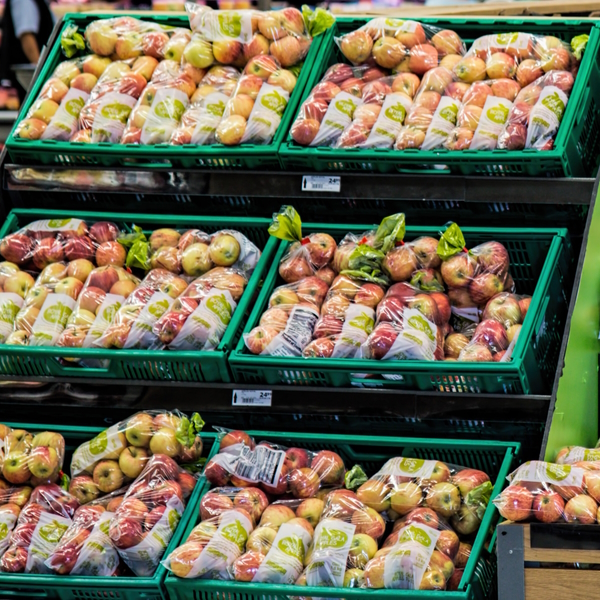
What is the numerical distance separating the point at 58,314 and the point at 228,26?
118 cm

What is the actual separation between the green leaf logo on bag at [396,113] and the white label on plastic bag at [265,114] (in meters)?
0.37

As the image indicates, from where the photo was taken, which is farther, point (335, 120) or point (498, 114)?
point (335, 120)

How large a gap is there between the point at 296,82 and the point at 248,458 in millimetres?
1412

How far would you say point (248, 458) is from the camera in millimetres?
3098

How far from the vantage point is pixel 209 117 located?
3734 mm

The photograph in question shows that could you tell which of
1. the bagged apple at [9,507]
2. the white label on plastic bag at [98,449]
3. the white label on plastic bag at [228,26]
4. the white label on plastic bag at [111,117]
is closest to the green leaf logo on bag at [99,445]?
the white label on plastic bag at [98,449]

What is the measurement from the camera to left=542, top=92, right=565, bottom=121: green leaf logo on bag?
340 cm

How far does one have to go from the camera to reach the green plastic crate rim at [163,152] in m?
3.61

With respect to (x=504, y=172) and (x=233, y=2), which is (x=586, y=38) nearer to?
(x=504, y=172)

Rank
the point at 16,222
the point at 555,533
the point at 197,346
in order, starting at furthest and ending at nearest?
1. the point at 16,222
2. the point at 197,346
3. the point at 555,533

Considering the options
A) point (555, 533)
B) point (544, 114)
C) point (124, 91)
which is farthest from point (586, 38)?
point (555, 533)

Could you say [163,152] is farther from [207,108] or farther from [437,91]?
[437,91]

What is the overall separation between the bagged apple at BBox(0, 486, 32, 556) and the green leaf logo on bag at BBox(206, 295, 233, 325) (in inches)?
29.1

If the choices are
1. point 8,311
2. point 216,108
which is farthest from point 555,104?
point 8,311
